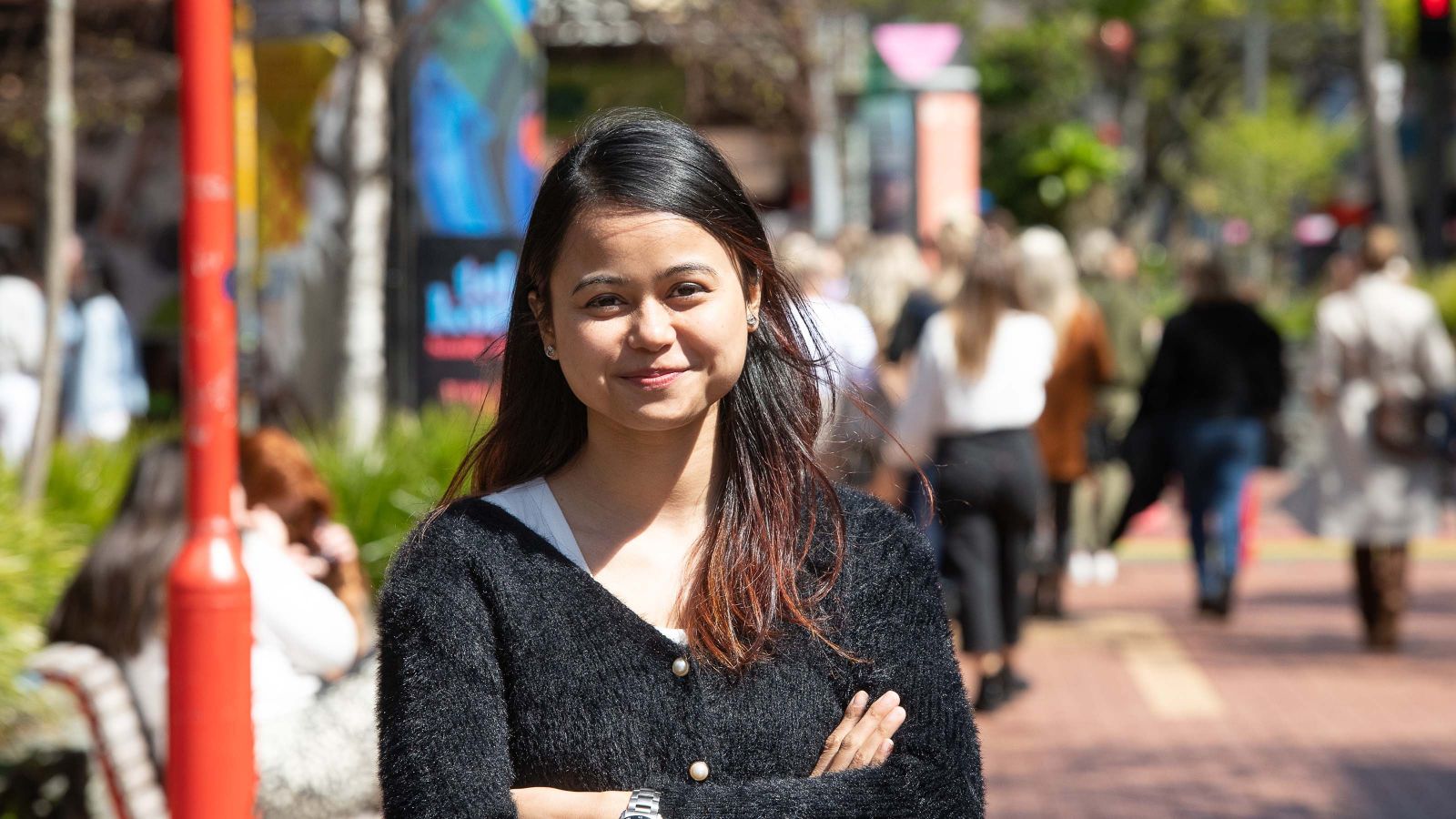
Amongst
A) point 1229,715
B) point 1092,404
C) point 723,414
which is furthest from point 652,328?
point 1092,404

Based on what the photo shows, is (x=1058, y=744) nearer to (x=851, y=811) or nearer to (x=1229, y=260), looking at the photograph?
(x=1229, y=260)

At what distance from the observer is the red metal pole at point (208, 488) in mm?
3908

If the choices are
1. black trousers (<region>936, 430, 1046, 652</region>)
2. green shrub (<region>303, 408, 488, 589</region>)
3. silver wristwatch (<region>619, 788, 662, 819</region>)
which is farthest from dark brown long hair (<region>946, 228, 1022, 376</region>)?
silver wristwatch (<region>619, 788, 662, 819</region>)

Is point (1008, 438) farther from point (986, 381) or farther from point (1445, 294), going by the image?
point (1445, 294)

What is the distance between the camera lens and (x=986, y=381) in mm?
7453

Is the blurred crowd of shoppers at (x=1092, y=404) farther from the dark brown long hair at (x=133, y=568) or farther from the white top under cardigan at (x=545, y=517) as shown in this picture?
the white top under cardigan at (x=545, y=517)

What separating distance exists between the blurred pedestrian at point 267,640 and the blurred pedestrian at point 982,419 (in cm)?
324

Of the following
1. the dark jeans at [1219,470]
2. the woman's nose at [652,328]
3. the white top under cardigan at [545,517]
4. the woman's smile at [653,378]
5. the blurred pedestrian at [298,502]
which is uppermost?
the woman's nose at [652,328]

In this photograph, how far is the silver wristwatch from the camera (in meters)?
2.12

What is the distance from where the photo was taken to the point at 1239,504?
9898mm

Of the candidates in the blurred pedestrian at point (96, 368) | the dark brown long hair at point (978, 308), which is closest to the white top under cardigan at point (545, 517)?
the dark brown long hair at point (978, 308)

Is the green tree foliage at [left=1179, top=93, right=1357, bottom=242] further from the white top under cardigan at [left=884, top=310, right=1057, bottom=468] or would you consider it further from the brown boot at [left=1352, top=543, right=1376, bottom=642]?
the white top under cardigan at [left=884, top=310, right=1057, bottom=468]

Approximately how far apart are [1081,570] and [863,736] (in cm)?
942

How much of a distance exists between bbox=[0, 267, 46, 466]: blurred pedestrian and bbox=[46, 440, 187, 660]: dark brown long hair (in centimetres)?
527
